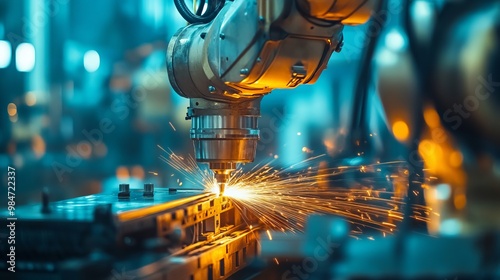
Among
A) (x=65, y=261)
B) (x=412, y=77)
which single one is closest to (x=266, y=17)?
(x=65, y=261)

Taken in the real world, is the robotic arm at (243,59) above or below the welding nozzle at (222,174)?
above

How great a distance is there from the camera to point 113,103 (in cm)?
317

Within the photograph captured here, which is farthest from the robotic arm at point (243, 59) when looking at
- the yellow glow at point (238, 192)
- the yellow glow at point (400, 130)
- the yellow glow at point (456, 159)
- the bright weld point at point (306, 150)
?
the yellow glow at point (456, 159)

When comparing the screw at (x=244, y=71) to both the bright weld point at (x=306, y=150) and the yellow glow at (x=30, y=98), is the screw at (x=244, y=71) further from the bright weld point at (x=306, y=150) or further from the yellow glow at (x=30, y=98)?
the yellow glow at (x=30, y=98)

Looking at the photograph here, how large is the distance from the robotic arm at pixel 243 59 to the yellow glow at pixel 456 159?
1.25 m

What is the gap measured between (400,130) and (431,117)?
0.54 ft

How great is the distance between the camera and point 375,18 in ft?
9.08

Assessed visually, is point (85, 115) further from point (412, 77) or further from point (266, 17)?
point (266, 17)

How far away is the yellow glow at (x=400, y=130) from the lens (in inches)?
113

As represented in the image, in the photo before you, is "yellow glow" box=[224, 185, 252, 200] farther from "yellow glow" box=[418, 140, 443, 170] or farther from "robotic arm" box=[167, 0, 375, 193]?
"yellow glow" box=[418, 140, 443, 170]

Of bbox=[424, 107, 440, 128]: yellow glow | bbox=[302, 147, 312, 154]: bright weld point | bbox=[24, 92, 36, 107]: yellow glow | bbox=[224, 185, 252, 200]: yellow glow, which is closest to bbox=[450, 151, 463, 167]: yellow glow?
bbox=[424, 107, 440, 128]: yellow glow

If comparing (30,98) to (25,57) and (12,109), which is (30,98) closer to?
(12,109)

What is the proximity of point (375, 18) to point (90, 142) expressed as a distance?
1.68m

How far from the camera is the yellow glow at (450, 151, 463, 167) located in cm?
279
